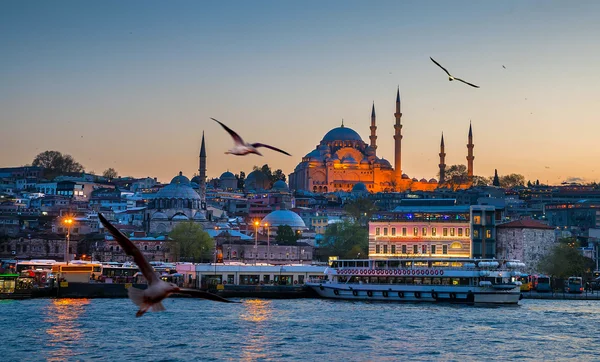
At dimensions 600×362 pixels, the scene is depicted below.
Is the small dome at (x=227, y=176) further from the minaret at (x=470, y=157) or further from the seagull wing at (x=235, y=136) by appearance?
the seagull wing at (x=235, y=136)

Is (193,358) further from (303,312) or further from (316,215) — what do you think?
(316,215)

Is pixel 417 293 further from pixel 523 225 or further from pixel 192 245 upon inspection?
pixel 192 245

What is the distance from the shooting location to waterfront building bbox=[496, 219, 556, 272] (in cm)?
6800

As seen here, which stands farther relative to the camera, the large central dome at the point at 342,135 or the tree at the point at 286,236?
the large central dome at the point at 342,135

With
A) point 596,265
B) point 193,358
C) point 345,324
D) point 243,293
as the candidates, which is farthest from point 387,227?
point 193,358

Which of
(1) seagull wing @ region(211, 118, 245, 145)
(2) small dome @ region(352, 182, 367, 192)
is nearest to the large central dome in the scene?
(2) small dome @ region(352, 182, 367, 192)

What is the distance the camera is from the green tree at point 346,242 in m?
76.0

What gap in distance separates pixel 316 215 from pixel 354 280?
6820cm

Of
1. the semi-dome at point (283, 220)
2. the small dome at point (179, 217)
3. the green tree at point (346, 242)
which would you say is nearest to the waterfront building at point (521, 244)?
the green tree at point (346, 242)

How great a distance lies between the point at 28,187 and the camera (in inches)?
5487

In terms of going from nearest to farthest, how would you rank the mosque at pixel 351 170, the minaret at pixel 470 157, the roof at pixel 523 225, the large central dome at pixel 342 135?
1. the roof at pixel 523 225
2. the minaret at pixel 470 157
3. the mosque at pixel 351 170
4. the large central dome at pixel 342 135

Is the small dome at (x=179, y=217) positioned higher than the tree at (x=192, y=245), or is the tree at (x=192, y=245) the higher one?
the small dome at (x=179, y=217)

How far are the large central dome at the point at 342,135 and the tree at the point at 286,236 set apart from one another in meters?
61.1

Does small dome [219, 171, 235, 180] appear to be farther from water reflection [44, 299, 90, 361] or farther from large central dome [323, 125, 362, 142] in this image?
water reflection [44, 299, 90, 361]
